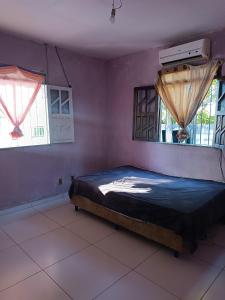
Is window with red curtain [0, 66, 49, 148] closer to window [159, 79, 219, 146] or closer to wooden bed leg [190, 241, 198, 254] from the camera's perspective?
window [159, 79, 219, 146]

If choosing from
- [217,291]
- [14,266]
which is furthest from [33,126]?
[217,291]

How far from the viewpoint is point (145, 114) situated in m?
3.39

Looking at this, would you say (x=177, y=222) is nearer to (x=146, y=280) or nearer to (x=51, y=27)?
(x=146, y=280)

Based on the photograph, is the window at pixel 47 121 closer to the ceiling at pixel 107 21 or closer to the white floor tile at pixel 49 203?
the ceiling at pixel 107 21

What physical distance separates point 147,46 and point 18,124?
2.17m

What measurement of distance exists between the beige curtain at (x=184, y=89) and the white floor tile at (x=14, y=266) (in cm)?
235

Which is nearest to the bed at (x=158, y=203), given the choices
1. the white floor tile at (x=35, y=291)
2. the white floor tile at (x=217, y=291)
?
the white floor tile at (x=217, y=291)

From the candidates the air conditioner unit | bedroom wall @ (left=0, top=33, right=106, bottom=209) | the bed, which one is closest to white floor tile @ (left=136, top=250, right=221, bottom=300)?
the bed

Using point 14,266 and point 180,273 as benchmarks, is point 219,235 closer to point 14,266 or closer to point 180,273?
point 180,273

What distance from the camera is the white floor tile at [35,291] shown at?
1549mm

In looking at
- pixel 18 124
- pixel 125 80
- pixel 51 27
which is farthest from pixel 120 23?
pixel 18 124

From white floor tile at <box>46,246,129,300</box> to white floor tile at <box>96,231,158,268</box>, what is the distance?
3.5 inches

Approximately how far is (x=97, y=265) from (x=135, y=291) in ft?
1.39

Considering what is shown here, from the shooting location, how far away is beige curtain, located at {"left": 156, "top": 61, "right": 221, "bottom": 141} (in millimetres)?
2668
